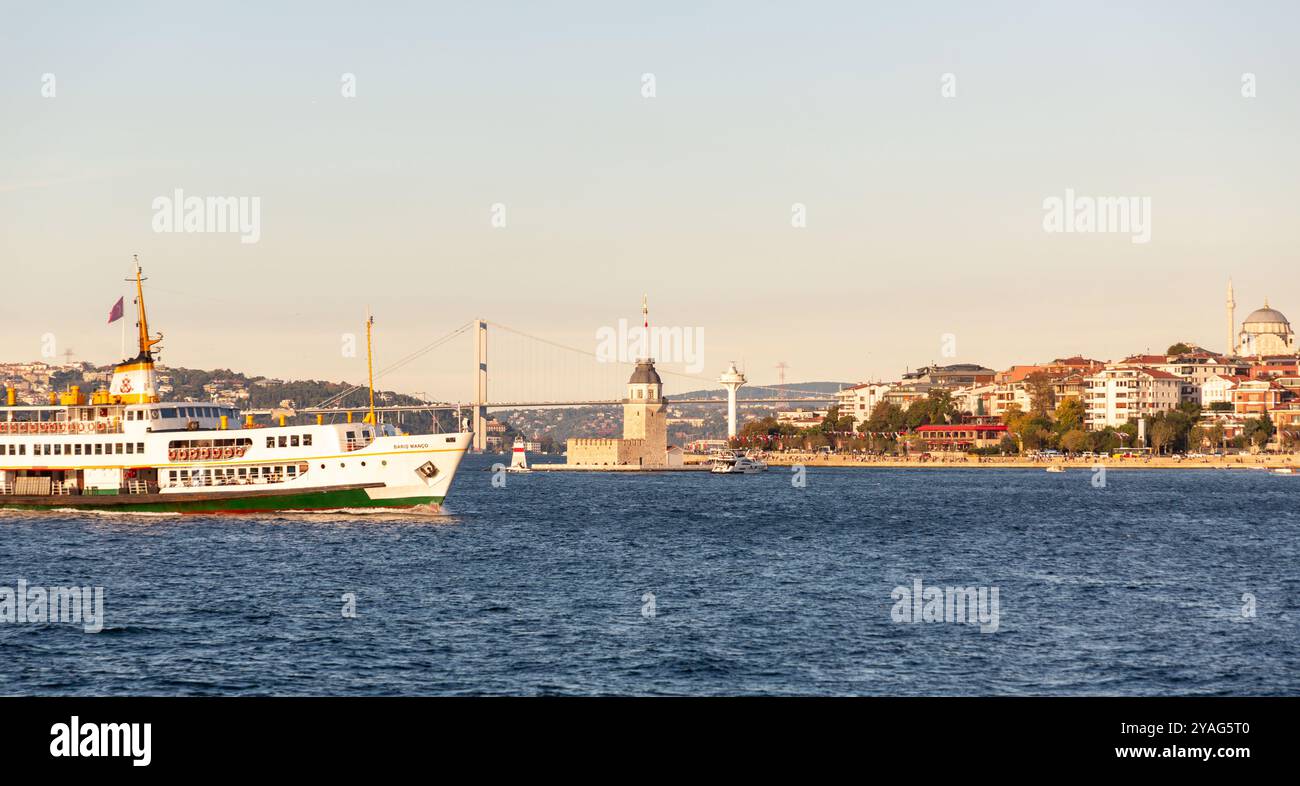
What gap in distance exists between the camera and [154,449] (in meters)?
57.9

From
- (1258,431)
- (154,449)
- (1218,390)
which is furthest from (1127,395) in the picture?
(154,449)

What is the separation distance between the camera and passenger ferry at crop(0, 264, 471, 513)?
56.5 m

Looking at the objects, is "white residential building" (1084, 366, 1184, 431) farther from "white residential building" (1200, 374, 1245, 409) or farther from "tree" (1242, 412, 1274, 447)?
"tree" (1242, 412, 1274, 447)

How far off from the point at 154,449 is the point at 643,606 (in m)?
32.7

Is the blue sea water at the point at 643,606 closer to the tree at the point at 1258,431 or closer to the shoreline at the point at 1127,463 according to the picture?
the shoreline at the point at 1127,463

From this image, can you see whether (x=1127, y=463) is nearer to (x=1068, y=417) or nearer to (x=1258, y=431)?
(x=1068, y=417)

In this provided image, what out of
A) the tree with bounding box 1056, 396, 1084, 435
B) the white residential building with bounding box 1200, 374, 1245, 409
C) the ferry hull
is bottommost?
the ferry hull

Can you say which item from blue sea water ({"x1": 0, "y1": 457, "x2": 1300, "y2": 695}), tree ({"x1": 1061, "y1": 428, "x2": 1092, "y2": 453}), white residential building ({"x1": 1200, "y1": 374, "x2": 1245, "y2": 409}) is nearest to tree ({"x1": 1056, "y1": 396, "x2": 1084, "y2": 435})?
tree ({"x1": 1061, "y1": 428, "x2": 1092, "y2": 453})

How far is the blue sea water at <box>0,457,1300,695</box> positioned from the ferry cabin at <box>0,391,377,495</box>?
76.3 inches

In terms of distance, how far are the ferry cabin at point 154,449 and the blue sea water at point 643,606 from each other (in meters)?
1.94

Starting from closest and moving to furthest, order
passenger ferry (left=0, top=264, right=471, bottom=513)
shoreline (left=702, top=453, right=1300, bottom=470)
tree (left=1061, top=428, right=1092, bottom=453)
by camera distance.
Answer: passenger ferry (left=0, top=264, right=471, bottom=513) < shoreline (left=702, top=453, right=1300, bottom=470) < tree (left=1061, top=428, right=1092, bottom=453)

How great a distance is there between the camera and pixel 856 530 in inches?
2340
